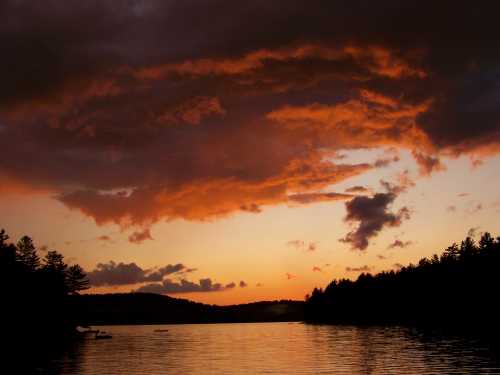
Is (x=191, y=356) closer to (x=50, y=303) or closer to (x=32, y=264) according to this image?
(x=50, y=303)

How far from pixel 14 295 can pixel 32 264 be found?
47.0 meters

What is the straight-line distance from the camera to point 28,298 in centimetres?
16088

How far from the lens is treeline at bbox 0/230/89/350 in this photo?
148125 mm

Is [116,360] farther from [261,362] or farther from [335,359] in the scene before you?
[335,359]

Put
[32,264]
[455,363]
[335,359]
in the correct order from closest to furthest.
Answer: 1. [455,363]
2. [335,359]
3. [32,264]

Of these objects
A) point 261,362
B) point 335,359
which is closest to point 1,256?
point 261,362

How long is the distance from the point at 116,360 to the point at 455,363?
2375 inches

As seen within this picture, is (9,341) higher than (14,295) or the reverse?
the reverse

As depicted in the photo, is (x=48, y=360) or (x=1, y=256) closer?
(x=48, y=360)

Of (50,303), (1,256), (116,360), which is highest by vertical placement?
(1,256)

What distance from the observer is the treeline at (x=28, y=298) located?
148125 millimetres

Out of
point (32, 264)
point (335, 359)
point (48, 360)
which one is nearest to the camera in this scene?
point (335, 359)

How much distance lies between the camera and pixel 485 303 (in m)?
180

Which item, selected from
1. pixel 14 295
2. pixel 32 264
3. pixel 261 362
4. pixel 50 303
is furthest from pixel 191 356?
pixel 32 264
